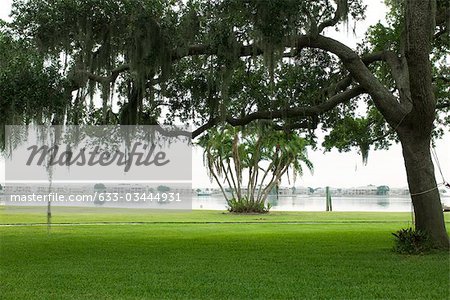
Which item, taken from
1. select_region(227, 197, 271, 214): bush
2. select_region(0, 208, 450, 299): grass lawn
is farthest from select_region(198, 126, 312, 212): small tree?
select_region(0, 208, 450, 299): grass lawn

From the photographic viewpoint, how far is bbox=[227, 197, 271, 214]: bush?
37.1 meters

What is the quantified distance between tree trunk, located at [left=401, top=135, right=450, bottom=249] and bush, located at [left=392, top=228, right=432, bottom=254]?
283mm

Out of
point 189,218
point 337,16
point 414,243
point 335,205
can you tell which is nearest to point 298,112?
point 337,16

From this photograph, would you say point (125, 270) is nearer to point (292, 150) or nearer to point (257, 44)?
point (257, 44)

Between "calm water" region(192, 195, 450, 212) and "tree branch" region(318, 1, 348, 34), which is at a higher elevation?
"tree branch" region(318, 1, 348, 34)

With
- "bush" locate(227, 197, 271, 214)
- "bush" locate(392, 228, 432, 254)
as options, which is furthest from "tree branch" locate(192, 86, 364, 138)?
"bush" locate(227, 197, 271, 214)

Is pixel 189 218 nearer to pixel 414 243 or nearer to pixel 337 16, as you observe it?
pixel 414 243

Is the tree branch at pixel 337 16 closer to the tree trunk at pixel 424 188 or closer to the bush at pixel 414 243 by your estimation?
the tree trunk at pixel 424 188

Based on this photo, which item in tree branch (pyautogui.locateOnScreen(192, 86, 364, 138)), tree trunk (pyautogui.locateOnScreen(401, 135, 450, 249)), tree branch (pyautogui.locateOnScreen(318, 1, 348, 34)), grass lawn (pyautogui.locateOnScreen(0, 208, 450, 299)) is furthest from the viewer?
tree branch (pyautogui.locateOnScreen(192, 86, 364, 138))

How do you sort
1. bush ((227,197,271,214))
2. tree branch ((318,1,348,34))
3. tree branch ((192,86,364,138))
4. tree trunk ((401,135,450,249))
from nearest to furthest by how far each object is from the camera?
tree branch ((318,1,348,34))
tree trunk ((401,135,450,249))
tree branch ((192,86,364,138))
bush ((227,197,271,214))

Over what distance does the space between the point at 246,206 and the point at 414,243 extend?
87.8 feet

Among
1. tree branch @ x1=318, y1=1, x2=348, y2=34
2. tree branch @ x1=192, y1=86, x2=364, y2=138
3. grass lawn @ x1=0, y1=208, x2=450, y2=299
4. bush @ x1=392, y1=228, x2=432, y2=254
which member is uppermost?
tree branch @ x1=318, y1=1, x2=348, y2=34

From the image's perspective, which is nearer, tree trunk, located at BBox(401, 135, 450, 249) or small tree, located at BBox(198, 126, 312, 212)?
tree trunk, located at BBox(401, 135, 450, 249)

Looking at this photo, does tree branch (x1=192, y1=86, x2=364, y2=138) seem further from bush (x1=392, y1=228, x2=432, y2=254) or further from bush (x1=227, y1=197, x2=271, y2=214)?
bush (x1=227, y1=197, x2=271, y2=214)
